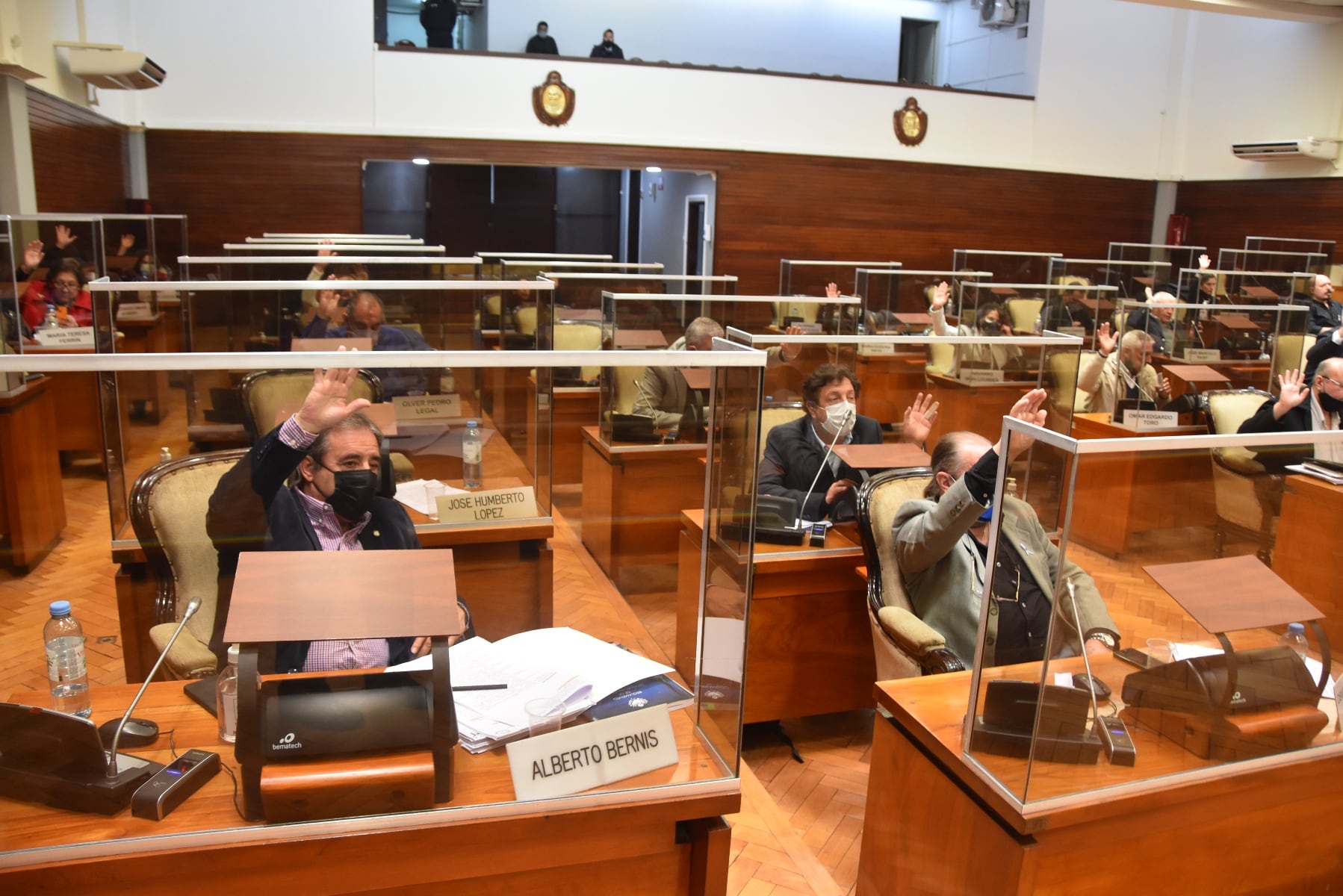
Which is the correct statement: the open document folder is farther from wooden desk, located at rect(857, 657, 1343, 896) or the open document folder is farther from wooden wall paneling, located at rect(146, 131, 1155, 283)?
wooden wall paneling, located at rect(146, 131, 1155, 283)

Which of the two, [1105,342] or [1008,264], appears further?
[1008,264]

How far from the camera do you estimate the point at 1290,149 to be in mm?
11797

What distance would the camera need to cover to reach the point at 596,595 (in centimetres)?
215

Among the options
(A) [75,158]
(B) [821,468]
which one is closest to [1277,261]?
(B) [821,468]

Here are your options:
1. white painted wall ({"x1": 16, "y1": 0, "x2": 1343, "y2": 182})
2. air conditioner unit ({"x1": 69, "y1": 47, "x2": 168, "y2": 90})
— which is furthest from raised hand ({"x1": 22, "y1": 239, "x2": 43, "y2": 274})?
white painted wall ({"x1": 16, "y1": 0, "x2": 1343, "y2": 182})

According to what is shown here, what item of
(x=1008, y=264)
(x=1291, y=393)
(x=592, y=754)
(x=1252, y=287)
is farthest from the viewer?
(x=1008, y=264)

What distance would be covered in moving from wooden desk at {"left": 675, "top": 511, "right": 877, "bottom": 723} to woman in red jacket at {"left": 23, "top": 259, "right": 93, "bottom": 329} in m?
4.10

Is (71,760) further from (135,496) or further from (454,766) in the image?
(135,496)

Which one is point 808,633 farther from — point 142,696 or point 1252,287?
point 1252,287

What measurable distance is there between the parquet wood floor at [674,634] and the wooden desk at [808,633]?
179 millimetres

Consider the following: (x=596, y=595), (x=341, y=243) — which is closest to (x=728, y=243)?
(x=341, y=243)

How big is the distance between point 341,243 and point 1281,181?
11067 millimetres

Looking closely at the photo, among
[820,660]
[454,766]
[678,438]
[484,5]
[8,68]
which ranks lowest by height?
[820,660]

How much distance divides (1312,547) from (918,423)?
1554mm
